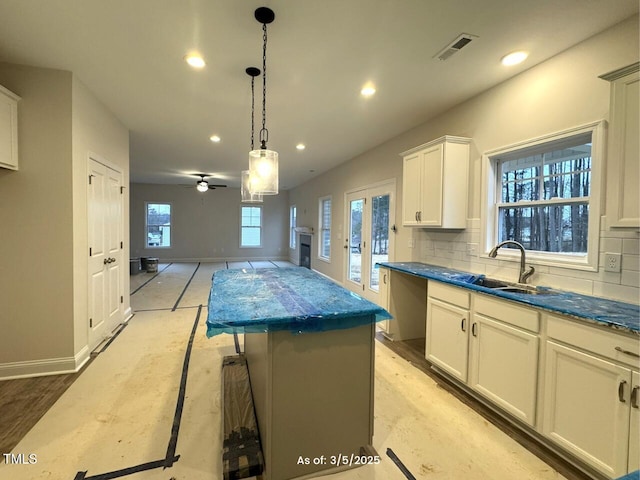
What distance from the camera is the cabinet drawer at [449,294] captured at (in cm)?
239

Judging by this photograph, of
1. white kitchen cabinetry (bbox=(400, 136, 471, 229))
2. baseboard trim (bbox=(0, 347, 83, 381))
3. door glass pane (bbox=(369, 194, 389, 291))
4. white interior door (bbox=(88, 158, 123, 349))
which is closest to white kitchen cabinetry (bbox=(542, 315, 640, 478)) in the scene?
white kitchen cabinetry (bbox=(400, 136, 471, 229))

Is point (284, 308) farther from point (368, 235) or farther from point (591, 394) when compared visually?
point (368, 235)

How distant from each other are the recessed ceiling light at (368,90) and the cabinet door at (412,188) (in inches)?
33.8

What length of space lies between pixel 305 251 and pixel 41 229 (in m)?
6.58

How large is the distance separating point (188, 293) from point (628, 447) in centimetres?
597

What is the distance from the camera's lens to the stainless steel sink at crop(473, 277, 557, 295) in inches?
87.9

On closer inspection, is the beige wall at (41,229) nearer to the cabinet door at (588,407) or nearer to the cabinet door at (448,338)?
the cabinet door at (448,338)

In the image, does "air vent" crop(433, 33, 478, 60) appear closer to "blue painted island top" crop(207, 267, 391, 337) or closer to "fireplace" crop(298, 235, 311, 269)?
"blue painted island top" crop(207, 267, 391, 337)

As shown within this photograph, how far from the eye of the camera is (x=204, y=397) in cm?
235

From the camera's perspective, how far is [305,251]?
883 cm

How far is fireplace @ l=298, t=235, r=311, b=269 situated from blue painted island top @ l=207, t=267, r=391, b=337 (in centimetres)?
612

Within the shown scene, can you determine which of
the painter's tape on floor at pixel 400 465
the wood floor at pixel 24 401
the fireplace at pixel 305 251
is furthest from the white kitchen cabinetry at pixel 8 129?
the fireplace at pixel 305 251

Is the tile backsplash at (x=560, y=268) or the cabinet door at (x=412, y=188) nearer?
the tile backsplash at (x=560, y=268)

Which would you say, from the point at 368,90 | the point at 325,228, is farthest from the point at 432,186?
the point at 325,228
